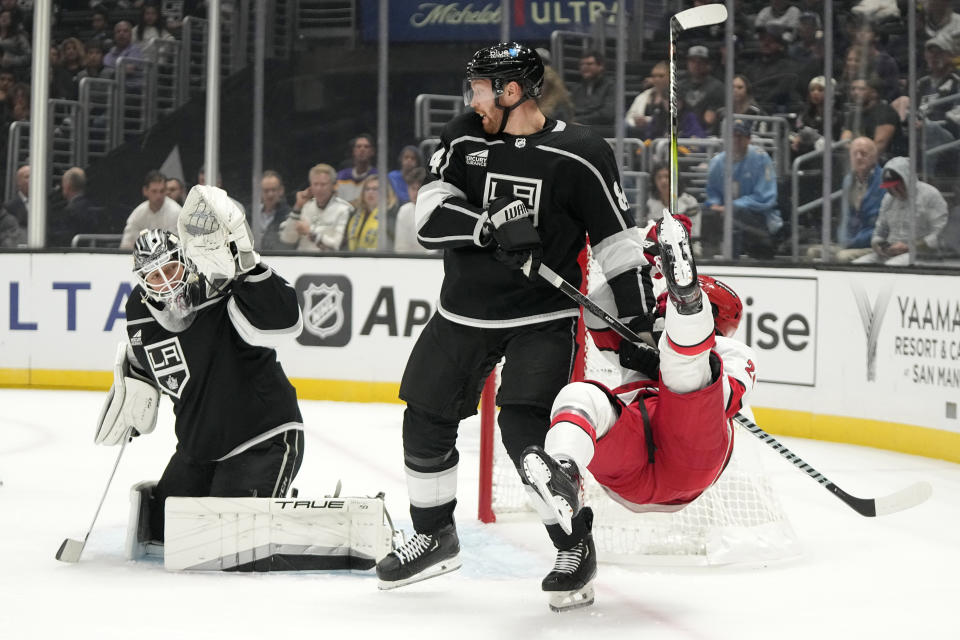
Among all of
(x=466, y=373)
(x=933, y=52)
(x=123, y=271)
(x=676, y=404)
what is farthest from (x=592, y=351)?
(x=123, y=271)

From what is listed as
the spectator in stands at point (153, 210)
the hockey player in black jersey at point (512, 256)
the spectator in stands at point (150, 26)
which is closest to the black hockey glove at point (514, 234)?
the hockey player in black jersey at point (512, 256)

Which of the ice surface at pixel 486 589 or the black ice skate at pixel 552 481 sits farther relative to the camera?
the ice surface at pixel 486 589

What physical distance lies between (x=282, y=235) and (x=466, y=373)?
14.1ft

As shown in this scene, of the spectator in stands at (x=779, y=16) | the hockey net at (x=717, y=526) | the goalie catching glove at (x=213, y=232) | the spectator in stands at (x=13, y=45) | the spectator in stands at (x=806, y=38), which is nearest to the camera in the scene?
the goalie catching glove at (x=213, y=232)

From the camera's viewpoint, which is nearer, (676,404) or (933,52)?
(676,404)

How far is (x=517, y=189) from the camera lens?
2.72 metres

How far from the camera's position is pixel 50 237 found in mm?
6965

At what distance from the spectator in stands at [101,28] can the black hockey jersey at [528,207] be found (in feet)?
17.2

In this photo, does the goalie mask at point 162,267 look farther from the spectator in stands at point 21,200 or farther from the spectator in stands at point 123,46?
the spectator in stands at point 123,46

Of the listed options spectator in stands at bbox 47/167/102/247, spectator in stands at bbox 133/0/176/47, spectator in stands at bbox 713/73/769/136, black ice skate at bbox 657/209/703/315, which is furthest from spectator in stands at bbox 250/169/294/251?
black ice skate at bbox 657/209/703/315

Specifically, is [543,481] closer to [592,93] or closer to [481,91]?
[481,91]

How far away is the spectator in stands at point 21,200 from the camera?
7.03m

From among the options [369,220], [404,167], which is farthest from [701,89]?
[369,220]

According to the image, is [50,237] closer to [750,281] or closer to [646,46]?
[646,46]
